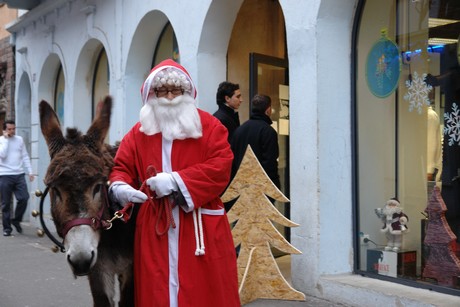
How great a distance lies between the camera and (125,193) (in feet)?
10.6

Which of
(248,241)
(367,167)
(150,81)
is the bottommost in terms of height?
(248,241)

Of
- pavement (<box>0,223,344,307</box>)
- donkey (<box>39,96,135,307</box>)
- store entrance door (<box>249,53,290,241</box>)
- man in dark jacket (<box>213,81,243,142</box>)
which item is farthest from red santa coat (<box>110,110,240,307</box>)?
store entrance door (<box>249,53,290,241</box>)

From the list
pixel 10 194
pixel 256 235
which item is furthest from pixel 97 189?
pixel 10 194

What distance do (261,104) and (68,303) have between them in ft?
9.26

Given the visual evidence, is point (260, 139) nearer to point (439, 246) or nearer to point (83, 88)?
point (439, 246)

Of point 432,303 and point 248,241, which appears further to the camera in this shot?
point 248,241

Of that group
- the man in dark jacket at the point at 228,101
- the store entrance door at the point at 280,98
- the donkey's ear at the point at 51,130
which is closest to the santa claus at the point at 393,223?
the man in dark jacket at the point at 228,101

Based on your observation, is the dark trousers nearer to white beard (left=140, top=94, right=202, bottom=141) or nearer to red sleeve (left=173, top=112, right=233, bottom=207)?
white beard (left=140, top=94, right=202, bottom=141)

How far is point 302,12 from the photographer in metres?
6.19

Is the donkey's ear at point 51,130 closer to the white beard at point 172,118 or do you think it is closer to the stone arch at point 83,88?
the white beard at point 172,118

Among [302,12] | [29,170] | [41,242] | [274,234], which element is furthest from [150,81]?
[29,170]

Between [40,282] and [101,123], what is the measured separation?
443 centimetres

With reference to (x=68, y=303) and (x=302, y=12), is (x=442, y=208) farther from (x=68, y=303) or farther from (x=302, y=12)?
(x=68, y=303)

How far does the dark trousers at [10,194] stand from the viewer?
11227mm
